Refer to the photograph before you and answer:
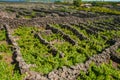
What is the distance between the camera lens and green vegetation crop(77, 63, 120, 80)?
18.4 m

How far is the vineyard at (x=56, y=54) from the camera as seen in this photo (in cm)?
1808

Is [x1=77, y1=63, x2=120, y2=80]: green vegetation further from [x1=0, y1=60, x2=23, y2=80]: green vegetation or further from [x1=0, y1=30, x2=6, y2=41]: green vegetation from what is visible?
[x1=0, y1=30, x2=6, y2=41]: green vegetation

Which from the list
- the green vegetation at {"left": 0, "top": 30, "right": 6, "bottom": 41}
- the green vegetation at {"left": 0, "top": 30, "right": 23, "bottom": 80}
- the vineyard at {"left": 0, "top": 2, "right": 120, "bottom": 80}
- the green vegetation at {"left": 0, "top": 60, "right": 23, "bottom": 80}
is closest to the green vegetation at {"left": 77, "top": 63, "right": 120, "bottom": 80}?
the vineyard at {"left": 0, "top": 2, "right": 120, "bottom": 80}

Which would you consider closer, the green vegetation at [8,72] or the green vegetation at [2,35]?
the green vegetation at [8,72]

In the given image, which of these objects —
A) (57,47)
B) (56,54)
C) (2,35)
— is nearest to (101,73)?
(56,54)

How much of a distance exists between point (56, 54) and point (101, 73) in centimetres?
573

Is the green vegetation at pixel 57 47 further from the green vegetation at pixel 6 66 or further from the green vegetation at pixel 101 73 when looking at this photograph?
the green vegetation at pixel 101 73

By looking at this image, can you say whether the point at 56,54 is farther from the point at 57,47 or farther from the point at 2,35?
the point at 2,35

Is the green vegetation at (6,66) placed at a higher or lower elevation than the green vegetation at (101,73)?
higher

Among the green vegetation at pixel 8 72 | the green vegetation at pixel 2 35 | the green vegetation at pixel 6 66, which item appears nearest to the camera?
the green vegetation at pixel 8 72

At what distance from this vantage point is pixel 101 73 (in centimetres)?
1945

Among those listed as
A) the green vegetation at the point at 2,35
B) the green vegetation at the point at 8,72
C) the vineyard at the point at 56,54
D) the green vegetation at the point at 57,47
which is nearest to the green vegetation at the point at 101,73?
the vineyard at the point at 56,54

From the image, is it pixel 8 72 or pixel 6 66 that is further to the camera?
pixel 6 66

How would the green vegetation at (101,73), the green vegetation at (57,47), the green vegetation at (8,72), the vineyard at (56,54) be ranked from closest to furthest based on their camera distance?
the green vegetation at (8,72), the vineyard at (56,54), the green vegetation at (101,73), the green vegetation at (57,47)
